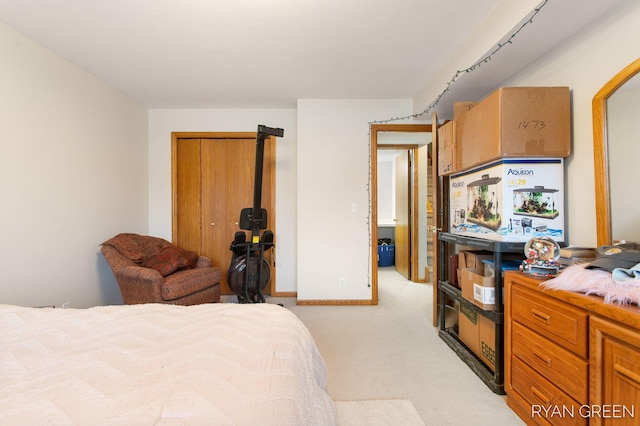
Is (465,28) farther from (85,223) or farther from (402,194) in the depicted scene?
(85,223)

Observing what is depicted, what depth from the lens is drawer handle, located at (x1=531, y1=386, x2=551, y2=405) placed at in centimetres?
129

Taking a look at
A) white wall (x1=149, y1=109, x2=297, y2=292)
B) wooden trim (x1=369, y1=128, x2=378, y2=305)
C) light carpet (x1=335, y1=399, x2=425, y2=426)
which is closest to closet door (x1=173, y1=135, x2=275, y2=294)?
white wall (x1=149, y1=109, x2=297, y2=292)

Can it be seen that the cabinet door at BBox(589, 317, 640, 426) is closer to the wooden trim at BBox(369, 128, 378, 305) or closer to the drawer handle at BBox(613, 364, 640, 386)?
the drawer handle at BBox(613, 364, 640, 386)

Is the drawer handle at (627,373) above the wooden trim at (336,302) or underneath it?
above

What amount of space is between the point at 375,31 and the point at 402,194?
3.35 meters

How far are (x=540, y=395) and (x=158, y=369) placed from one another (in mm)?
1669

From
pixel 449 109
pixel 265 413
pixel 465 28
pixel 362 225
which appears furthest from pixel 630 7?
pixel 362 225

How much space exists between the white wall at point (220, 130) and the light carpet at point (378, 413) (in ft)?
7.01

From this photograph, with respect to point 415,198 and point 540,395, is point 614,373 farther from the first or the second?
point 415,198

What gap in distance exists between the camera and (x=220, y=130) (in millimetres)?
3631

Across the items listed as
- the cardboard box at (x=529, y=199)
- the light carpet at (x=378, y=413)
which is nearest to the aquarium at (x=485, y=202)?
the cardboard box at (x=529, y=199)

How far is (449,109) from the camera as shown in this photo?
2.90m

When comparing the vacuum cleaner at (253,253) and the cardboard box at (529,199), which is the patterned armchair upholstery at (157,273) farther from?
the cardboard box at (529,199)

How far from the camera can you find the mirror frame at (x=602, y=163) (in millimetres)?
1432
